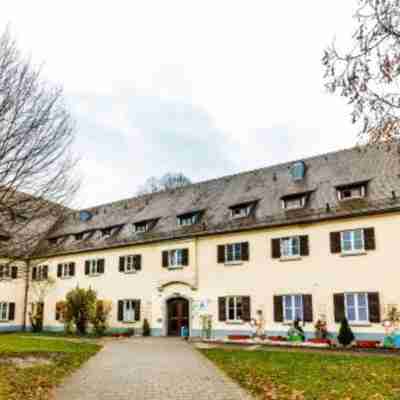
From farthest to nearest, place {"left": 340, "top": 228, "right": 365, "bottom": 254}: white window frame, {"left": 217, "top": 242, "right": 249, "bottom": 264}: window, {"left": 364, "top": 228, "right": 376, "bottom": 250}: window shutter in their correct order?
{"left": 217, "top": 242, "right": 249, "bottom": 264}: window → {"left": 340, "top": 228, "right": 365, "bottom": 254}: white window frame → {"left": 364, "top": 228, "right": 376, "bottom": 250}: window shutter

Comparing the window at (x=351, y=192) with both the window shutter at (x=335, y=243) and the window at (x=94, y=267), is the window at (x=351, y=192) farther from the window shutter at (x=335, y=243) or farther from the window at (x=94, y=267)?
the window at (x=94, y=267)

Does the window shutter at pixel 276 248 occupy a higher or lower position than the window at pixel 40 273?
higher

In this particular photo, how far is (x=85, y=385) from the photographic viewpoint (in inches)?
420

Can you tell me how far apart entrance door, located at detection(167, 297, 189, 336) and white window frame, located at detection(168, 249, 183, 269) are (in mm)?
1962

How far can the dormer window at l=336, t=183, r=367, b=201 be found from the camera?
2205cm

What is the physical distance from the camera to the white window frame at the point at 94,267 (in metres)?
31.4

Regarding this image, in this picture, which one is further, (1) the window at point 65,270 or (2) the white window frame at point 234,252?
(1) the window at point 65,270

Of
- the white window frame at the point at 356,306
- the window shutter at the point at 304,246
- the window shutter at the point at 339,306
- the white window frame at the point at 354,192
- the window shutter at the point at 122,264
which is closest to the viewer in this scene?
the white window frame at the point at 356,306

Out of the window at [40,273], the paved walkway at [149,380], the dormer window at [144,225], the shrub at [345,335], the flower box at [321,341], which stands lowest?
the paved walkway at [149,380]

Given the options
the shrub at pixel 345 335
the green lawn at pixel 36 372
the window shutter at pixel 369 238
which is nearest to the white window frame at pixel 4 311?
the green lawn at pixel 36 372

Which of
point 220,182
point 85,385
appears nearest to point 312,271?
point 220,182

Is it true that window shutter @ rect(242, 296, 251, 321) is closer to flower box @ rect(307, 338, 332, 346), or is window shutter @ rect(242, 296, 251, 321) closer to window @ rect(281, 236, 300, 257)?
window @ rect(281, 236, 300, 257)

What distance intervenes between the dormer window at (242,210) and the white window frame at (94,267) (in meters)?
10.9

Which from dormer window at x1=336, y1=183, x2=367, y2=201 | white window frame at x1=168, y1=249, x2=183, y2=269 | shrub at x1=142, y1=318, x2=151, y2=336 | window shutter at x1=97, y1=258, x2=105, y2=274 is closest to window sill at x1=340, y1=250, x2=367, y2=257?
dormer window at x1=336, y1=183, x2=367, y2=201
